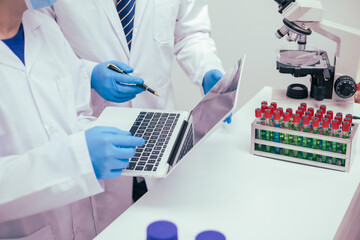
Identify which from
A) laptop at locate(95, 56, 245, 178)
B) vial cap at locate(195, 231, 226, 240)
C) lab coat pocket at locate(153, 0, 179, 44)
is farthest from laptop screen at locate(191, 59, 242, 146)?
lab coat pocket at locate(153, 0, 179, 44)

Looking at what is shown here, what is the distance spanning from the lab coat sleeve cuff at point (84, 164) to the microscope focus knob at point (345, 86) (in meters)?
1.04

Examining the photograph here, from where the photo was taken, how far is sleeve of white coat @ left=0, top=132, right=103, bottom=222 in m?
1.08

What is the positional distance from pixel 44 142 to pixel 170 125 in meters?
0.39

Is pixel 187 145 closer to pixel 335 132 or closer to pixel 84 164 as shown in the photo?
pixel 84 164

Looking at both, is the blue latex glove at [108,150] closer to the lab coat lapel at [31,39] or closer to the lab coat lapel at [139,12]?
the lab coat lapel at [31,39]

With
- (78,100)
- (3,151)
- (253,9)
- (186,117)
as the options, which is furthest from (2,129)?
(253,9)

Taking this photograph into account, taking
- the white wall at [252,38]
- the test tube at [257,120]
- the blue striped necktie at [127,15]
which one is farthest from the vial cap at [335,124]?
the white wall at [252,38]

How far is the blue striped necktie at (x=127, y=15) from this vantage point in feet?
5.82

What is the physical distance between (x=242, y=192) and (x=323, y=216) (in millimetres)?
236

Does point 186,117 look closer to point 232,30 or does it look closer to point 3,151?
point 3,151

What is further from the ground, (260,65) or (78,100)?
(78,100)

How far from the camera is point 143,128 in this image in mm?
1380

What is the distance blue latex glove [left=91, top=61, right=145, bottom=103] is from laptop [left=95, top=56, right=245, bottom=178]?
121mm

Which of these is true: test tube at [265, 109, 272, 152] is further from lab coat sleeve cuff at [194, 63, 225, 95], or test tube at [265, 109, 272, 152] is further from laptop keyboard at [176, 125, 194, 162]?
lab coat sleeve cuff at [194, 63, 225, 95]
